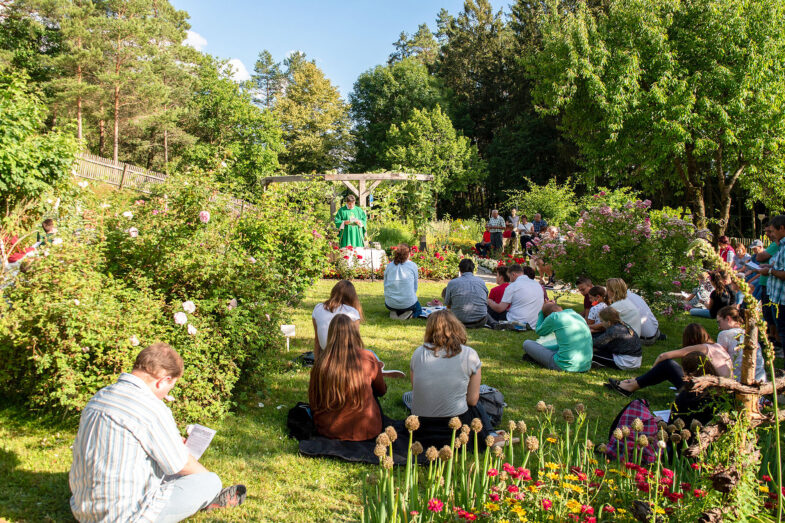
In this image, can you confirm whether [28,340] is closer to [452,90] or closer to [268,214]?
[268,214]

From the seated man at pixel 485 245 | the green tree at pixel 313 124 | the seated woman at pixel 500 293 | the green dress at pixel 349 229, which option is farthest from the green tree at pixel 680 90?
the green tree at pixel 313 124

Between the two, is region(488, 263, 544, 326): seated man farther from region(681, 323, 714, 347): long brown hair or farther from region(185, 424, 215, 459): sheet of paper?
region(185, 424, 215, 459): sheet of paper

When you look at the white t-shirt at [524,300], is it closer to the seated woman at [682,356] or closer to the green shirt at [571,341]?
the green shirt at [571,341]

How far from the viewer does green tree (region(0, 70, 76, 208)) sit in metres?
9.57

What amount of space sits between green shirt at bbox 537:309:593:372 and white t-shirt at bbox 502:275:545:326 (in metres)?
2.03

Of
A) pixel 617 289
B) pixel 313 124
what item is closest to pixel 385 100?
pixel 313 124

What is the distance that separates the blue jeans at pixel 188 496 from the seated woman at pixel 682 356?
3.51m

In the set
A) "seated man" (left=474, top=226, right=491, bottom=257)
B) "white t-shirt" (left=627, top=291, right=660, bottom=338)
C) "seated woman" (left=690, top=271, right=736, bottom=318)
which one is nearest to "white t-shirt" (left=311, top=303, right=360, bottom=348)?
"white t-shirt" (left=627, top=291, right=660, bottom=338)

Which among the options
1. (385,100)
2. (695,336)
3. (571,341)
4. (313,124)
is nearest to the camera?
(695,336)

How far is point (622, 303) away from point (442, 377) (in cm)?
350

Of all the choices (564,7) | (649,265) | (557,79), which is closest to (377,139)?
(564,7)

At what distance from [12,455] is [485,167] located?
29.9 m

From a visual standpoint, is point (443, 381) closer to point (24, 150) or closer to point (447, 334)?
point (447, 334)

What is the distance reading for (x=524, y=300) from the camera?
7930mm
